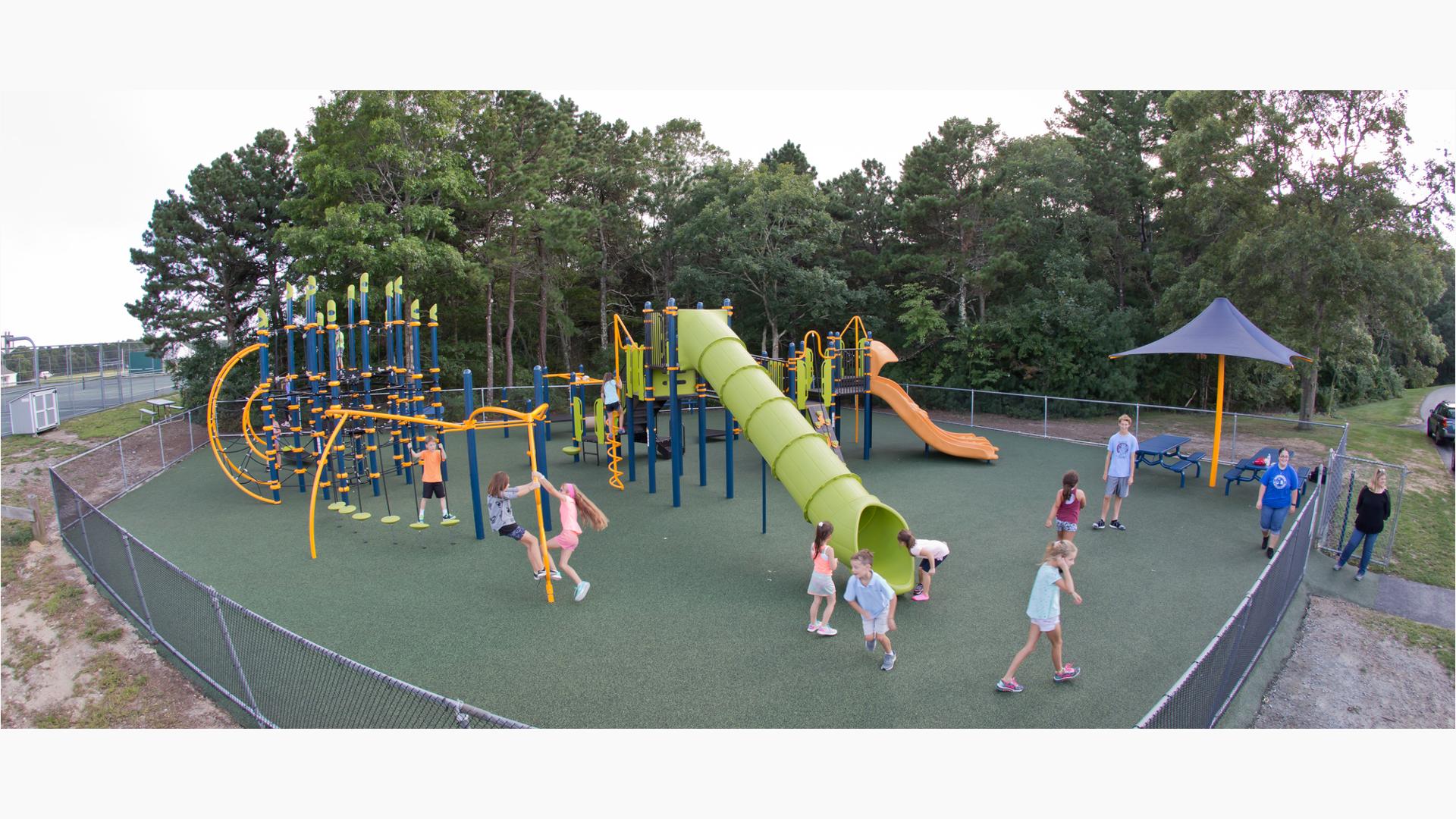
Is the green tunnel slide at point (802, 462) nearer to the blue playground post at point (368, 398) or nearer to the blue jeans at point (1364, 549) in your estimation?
the blue jeans at point (1364, 549)

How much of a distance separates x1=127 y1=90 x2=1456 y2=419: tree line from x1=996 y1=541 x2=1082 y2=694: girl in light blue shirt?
17.2m

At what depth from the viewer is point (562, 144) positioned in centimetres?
2645

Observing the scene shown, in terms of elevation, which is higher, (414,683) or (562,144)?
(562,144)

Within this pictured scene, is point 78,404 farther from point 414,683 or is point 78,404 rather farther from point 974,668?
point 974,668

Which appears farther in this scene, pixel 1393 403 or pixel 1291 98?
pixel 1393 403

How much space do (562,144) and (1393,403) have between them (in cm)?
3630

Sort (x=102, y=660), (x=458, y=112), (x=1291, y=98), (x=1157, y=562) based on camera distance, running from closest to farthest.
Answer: (x=102, y=660) < (x=1157, y=562) < (x=1291, y=98) < (x=458, y=112)

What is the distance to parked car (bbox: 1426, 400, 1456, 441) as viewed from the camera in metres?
18.5

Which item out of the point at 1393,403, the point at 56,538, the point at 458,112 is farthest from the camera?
the point at 1393,403

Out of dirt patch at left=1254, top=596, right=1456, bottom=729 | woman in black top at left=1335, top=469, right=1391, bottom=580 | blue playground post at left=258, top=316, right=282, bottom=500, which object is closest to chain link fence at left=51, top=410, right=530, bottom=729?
blue playground post at left=258, top=316, right=282, bottom=500

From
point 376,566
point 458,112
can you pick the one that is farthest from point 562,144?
point 376,566

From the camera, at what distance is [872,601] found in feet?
21.7

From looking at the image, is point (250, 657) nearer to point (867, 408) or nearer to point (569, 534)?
point (569, 534)

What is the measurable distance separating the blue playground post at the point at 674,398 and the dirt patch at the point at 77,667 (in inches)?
277
